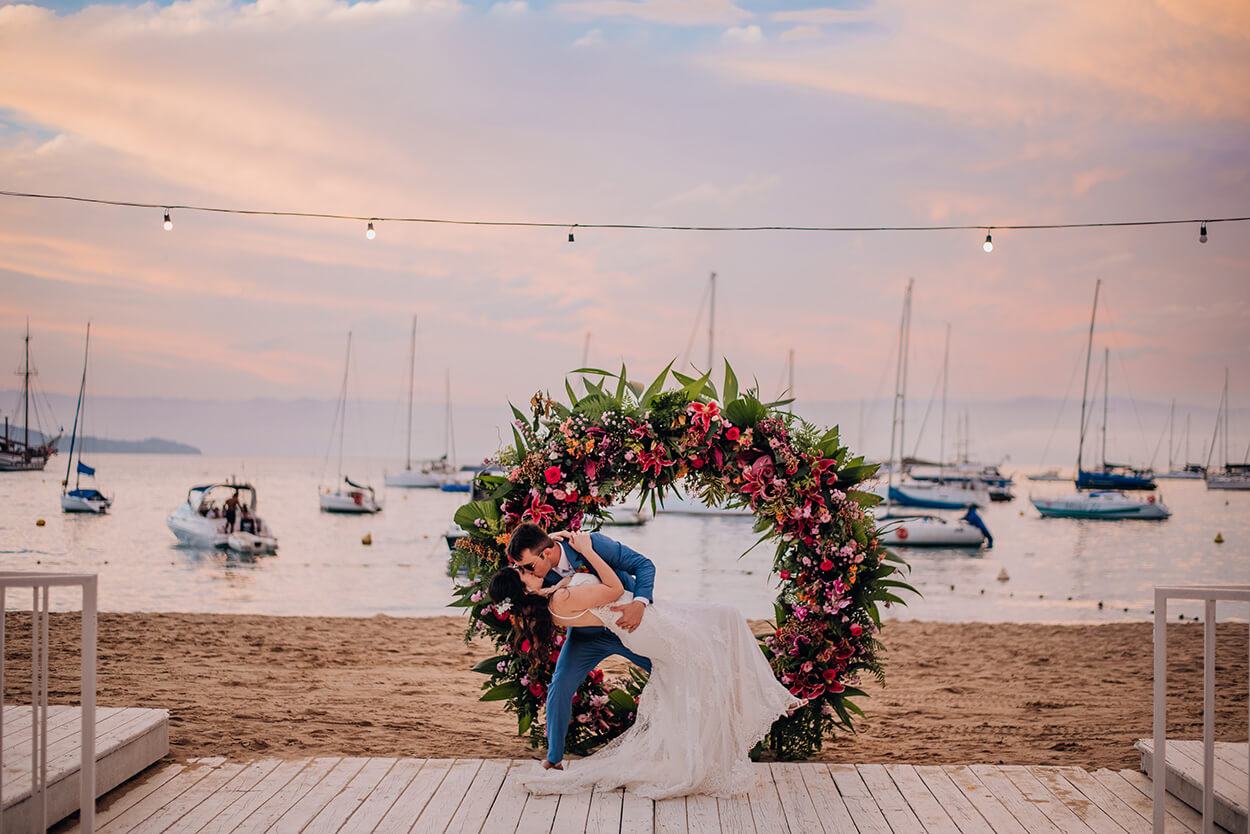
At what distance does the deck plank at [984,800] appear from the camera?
3.99m

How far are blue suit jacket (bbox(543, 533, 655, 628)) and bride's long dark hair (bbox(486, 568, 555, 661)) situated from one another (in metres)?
0.12

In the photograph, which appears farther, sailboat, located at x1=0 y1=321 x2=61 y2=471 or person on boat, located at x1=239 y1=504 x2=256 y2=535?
sailboat, located at x1=0 y1=321 x2=61 y2=471

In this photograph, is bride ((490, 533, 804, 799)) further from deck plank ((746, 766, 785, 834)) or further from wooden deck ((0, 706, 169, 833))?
wooden deck ((0, 706, 169, 833))

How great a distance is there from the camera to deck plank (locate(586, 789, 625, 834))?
391cm

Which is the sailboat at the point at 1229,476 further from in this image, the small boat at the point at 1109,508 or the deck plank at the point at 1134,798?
the deck plank at the point at 1134,798

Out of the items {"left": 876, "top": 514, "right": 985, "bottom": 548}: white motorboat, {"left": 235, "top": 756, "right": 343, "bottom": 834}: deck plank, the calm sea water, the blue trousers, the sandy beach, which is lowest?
the calm sea water

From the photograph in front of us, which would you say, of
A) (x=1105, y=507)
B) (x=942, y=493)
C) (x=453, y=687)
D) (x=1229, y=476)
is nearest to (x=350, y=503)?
(x=942, y=493)

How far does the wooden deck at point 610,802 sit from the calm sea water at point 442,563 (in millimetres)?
3971

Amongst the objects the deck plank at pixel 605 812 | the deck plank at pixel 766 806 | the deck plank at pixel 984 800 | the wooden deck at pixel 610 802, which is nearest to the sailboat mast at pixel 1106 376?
the wooden deck at pixel 610 802

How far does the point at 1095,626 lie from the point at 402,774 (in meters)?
11.2

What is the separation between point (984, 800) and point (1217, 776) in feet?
3.42

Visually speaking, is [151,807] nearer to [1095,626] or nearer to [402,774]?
[402,774]

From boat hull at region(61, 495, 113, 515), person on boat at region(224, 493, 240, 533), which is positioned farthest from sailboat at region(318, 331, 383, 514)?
person on boat at region(224, 493, 240, 533)

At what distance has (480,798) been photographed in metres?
4.26
